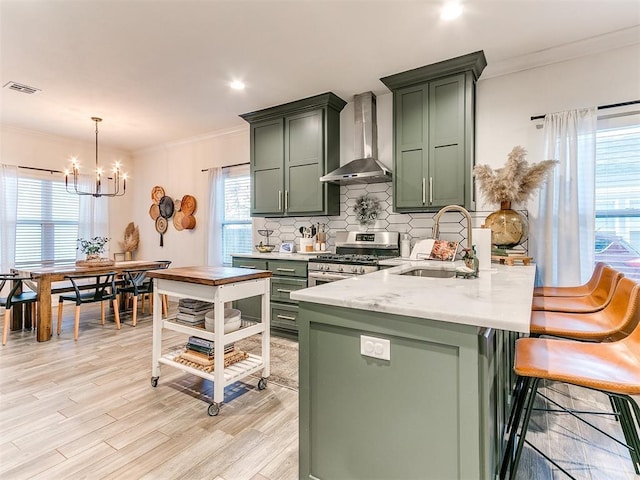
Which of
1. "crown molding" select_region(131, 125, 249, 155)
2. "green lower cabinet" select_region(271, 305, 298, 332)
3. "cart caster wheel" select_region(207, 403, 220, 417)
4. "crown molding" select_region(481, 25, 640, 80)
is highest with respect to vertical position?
"crown molding" select_region(131, 125, 249, 155)

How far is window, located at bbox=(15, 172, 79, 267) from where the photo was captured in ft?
17.0

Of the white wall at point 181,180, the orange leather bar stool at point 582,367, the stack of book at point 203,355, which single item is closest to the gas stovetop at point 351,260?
the stack of book at point 203,355

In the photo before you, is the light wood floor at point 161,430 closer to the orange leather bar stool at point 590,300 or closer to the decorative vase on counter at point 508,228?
the orange leather bar stool at point 590,300

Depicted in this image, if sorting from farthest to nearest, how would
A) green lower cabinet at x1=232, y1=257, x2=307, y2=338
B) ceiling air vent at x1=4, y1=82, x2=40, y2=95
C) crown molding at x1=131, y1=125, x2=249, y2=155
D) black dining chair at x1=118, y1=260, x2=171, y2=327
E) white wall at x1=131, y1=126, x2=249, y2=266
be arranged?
white wall at x1=131, y1=126, x2=249, y2=266 < crown molding at x1=131, y1=125, x2=249, y2=155 < black dining chair at x1=118, y1=260, x2=171, y2=327 < green lower cabinet at x1=232, y1=257, x2=307, y2=338 < ceiling air vent at x1=4, y1=82, x2=40, y2=95

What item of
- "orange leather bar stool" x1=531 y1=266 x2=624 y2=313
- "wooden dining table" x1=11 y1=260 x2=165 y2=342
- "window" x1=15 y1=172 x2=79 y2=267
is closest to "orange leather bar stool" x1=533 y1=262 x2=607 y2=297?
"orange leather bar stool" x1=531 y1=266 x2=624 y2=313

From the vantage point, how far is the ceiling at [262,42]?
94.0 inches

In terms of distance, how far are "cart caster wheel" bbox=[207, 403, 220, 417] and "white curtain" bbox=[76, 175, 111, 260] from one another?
197 inches

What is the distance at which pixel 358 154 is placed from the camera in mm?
3854

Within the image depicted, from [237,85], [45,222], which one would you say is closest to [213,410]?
[237,85]

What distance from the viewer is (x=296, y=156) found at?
412cm

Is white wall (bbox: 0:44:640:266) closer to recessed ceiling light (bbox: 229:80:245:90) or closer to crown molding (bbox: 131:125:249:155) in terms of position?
crown molding (bbox: 131:125:249:155)

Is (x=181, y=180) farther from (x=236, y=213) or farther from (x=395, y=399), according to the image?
(x=395, y=399)

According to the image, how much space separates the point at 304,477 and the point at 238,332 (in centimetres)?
113

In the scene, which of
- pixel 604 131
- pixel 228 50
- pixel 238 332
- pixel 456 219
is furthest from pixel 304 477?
pixel 604 131
